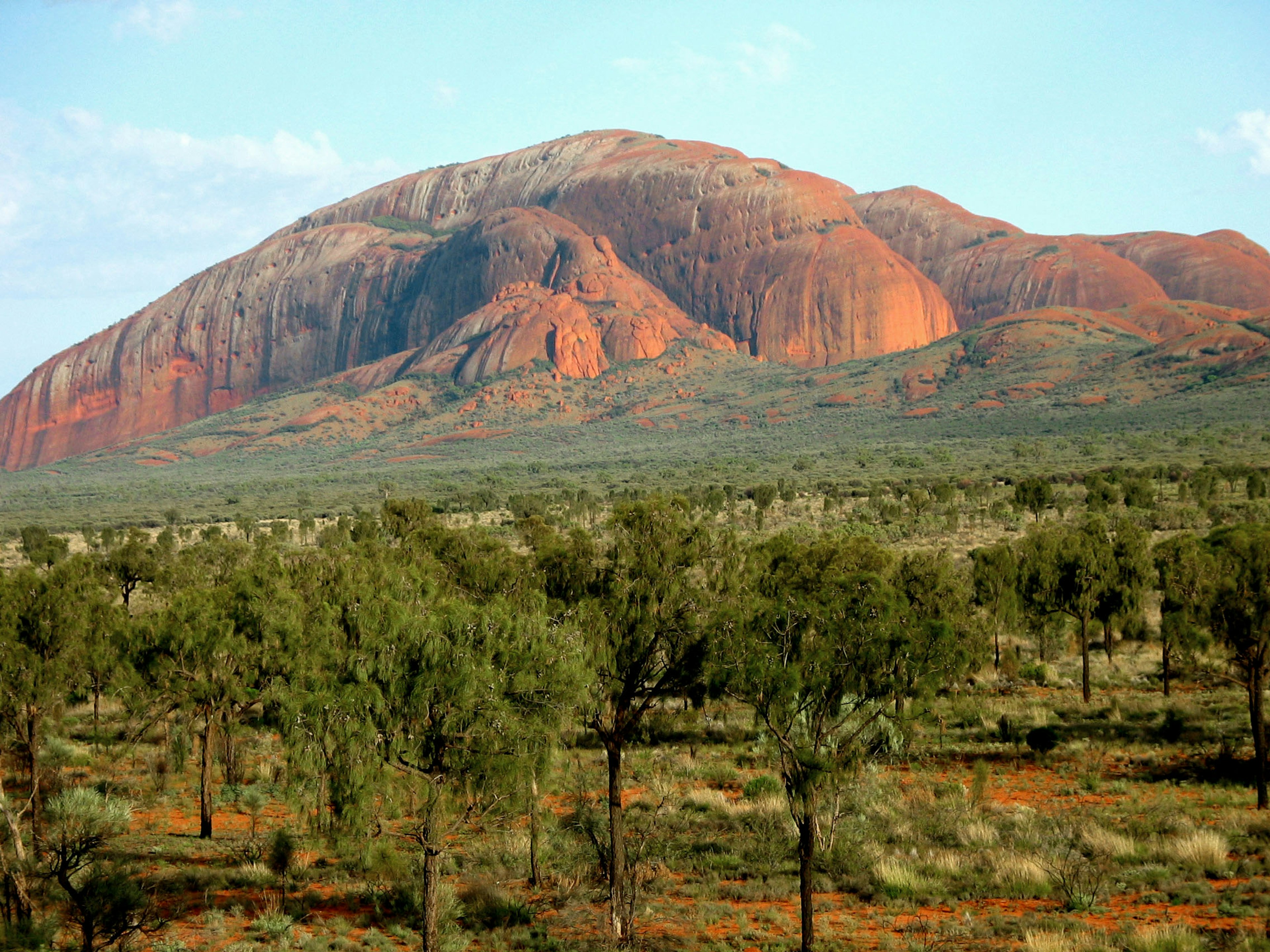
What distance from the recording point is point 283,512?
104125 millimetres

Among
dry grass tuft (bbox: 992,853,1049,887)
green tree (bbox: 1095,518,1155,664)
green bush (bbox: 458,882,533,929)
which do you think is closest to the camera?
green bush (bbox: 458,882,533,929)

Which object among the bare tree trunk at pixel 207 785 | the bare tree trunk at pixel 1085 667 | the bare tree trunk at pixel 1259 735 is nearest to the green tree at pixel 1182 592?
the bare tree trunk at pixel 1259 735

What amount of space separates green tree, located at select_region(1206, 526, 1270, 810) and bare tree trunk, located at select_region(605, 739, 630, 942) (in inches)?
483

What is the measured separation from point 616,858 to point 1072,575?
815 inches

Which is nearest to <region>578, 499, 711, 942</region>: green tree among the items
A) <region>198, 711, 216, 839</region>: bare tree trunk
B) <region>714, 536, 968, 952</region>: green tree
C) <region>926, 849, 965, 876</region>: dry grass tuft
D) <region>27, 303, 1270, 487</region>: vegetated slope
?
<region>714, 536, 968, 952</region>: green tree

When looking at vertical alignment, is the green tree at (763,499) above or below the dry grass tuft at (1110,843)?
above

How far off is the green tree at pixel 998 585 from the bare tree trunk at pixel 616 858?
20205mm

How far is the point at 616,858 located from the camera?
1366cm

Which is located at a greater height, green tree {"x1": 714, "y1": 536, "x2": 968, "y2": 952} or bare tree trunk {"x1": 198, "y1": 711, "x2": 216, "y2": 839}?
green tree {"x1": 714, "y1": 536, "x2": 968, "y2": 952}

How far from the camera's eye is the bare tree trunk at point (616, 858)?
13188 millimetres

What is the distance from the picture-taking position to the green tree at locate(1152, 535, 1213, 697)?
63.7 feet

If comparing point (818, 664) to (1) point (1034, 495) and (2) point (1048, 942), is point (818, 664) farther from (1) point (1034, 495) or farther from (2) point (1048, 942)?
(1) point (1034, 495)

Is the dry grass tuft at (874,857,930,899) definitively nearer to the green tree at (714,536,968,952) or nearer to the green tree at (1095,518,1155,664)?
the green tree at (714,536,968,952)

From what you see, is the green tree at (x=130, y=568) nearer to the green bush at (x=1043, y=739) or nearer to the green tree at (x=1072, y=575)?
the green bush at (x=1043, y=739)
